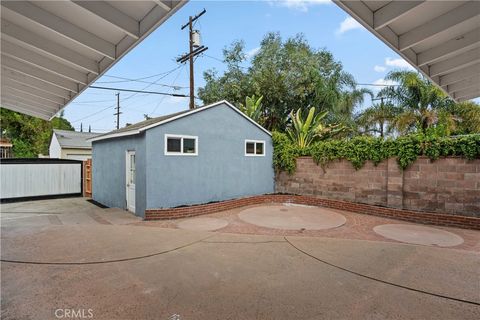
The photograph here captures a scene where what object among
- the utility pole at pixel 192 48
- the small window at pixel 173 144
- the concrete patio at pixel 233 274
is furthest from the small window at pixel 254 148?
the utility pole at pixel 192 48

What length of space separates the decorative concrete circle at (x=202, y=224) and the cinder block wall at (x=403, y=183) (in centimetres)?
453

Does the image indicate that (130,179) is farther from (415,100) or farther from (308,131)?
(415,100)

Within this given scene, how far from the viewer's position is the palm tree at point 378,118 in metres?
16.7

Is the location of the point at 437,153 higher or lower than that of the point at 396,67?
lower

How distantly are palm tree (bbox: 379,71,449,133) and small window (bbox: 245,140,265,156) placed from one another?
9.70 meters

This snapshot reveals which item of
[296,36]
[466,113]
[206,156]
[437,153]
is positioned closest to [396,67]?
[466,113]

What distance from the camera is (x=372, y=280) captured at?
12.7ft

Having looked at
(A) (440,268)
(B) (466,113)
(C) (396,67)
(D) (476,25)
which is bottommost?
(A) (440,268)

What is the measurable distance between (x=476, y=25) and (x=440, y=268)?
12.1ft

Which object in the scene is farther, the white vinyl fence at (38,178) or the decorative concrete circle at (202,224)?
the white vinyl fence at (38,178)

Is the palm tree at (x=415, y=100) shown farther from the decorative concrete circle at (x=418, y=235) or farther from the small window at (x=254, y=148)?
the decorative concrete circle at (x=418, y=235)

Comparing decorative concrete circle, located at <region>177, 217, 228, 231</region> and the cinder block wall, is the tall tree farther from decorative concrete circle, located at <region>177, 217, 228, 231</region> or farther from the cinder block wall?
decorative concrete circle, located at <region>177, 217, 228, 231</region>

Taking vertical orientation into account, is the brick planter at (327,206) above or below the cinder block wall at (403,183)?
below

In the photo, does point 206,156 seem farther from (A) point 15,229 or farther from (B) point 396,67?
(B) point 396,67
